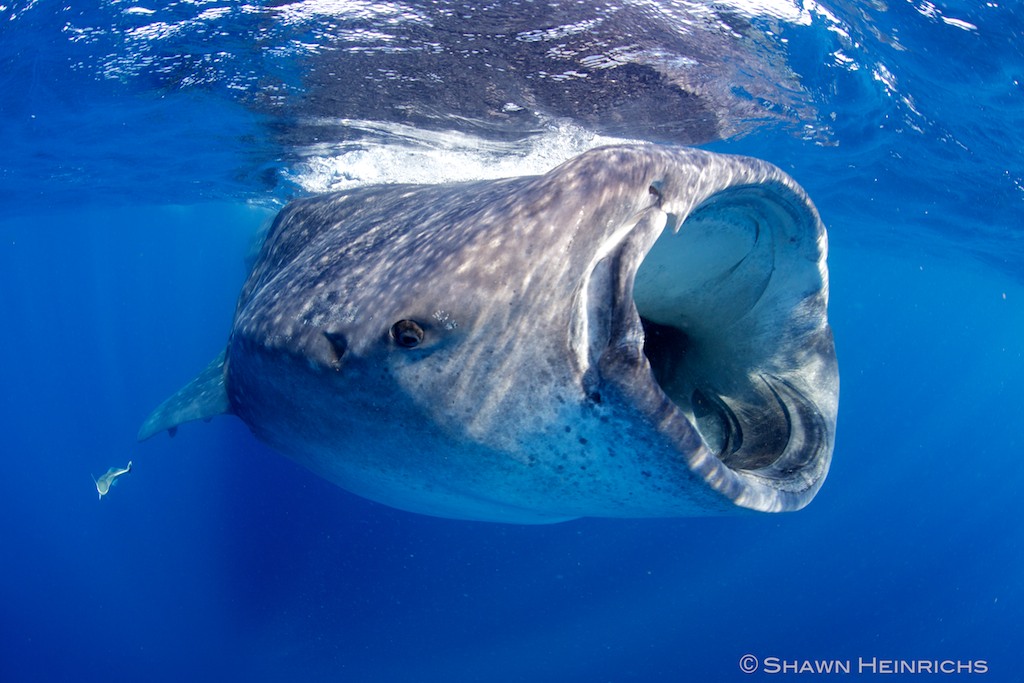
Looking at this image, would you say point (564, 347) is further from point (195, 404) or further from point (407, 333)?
point (195, 404)

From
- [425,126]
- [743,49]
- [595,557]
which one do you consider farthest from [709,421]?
[595,557]

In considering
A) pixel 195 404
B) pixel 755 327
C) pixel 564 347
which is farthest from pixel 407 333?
pixel 195 404

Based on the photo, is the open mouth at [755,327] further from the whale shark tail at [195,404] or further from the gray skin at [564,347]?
the whale shark tail at [195,404]

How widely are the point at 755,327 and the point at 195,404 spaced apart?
3.61 meters

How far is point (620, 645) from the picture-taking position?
17.5m

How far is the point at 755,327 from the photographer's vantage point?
3184mm

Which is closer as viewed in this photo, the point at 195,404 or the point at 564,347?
the point at 564,347

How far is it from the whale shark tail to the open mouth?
107 inches

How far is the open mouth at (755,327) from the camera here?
2.62m

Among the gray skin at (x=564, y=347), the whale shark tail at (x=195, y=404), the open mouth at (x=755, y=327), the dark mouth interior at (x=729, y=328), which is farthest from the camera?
the whale shark tail at (x=195, y=404)

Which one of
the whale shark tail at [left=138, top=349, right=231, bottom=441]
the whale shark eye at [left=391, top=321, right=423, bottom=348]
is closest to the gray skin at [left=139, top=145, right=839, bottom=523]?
the whale shark eye at [left=391, top=321, right=423, bottom=348]

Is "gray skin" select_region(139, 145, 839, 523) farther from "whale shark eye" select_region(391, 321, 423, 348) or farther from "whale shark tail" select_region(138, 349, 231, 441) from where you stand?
"whale shark tail" select_region(138, 349, 231, 441)

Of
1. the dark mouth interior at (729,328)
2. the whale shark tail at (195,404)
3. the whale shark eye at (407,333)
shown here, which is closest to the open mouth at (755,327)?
the dark mouth interior at (729,328)

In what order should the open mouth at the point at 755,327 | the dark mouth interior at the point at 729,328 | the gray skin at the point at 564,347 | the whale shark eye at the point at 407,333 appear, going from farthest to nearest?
the dark mouth interior at the point at 729,328
the open mouth at the point at 755,327
the whale shark eye at the point at 407,333
the gray skin at the point at 564,347
